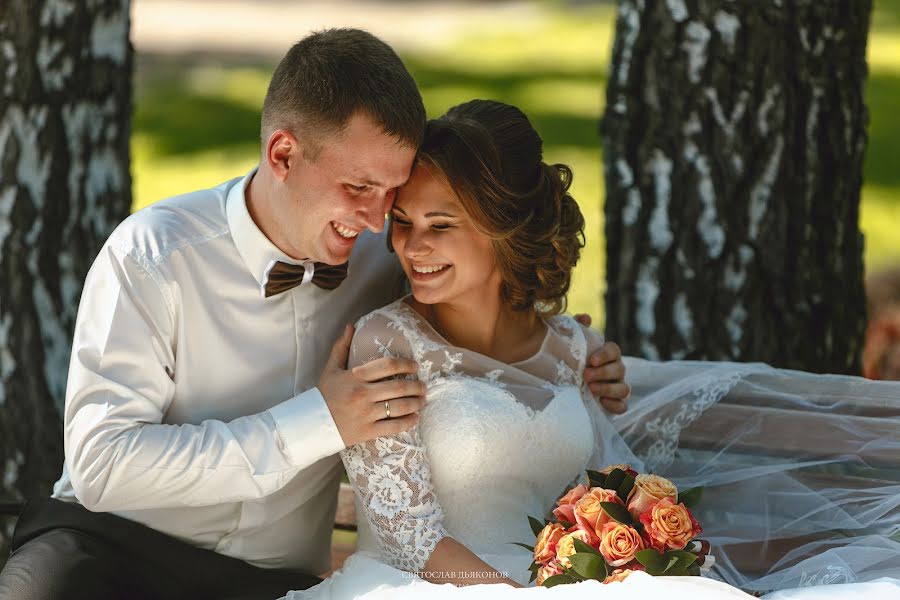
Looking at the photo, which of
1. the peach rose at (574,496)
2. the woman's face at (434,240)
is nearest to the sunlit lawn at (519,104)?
the woman's face at (434,240)

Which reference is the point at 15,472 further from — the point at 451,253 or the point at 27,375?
the point at 451,253

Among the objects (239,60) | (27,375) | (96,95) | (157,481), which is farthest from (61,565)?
(239,60)

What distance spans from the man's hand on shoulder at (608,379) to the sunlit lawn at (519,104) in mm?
3699

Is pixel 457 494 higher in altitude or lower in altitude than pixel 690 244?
lower

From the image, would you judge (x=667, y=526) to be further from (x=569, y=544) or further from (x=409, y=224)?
(x=409, y=224)

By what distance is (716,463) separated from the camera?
12.0 ft

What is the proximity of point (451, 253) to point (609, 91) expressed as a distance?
1.16 m

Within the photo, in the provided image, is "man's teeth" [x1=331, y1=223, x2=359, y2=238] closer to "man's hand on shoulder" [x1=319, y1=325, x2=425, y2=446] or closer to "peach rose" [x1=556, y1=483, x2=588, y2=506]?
"man's hand on shoulder" [x1=319, y1=325, x2=425, y2=446]

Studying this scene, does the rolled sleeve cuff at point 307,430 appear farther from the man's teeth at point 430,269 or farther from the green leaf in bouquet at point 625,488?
the green leaf in bouquet at point 625,488

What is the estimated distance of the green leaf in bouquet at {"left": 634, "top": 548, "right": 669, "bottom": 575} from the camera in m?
2.68

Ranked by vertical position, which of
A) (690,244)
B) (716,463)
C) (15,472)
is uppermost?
(690,244)

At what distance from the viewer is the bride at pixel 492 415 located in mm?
3154

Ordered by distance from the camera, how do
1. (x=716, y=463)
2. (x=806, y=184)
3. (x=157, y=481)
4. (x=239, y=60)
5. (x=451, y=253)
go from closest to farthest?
(x=157, y=481)
(x=451, y=253)
(x=716, y=463)
(x=806, y=184)
(x=239, y=60)

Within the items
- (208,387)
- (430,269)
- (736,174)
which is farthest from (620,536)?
(736,174)
